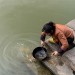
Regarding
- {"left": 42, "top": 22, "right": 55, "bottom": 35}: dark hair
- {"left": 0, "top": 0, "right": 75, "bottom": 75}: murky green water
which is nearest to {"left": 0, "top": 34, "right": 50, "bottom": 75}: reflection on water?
{"left": 0, "top": 0, "right": 75, "bottom": 75}: murky green water

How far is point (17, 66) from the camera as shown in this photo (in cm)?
730

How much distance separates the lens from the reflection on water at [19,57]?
714 centimetres

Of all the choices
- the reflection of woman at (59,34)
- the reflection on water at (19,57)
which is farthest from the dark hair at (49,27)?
the reflection on water at (19,57)

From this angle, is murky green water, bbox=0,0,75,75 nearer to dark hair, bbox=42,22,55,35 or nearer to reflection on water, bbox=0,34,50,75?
reflection on water, bbox=0,34,50,75

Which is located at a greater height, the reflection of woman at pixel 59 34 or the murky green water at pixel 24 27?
the reflection of woman at pixel 59 34

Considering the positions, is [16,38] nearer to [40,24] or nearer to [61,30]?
[40,24]

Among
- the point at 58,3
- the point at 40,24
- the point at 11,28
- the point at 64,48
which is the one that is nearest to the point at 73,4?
the point at 58,3

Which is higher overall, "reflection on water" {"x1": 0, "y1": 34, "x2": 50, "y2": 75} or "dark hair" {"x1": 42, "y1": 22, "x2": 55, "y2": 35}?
"dark hair" {"x1": 42, "y1": 22, "x2": 55, "y2": 35}

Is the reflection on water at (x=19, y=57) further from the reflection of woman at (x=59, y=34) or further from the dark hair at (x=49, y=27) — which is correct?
the dark hair at (x=49, y=27)

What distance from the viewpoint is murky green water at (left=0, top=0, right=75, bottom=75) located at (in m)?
7.27

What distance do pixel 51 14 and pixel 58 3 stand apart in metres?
0.73

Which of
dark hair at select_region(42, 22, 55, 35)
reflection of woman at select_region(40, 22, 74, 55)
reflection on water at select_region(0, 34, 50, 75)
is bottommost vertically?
reflection on water at select_region(0, 34, 50, 75)

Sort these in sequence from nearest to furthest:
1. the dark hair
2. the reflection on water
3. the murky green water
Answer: the dark hair, the reflection on water, the murky green water

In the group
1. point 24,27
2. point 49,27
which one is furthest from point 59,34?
point 24,27
